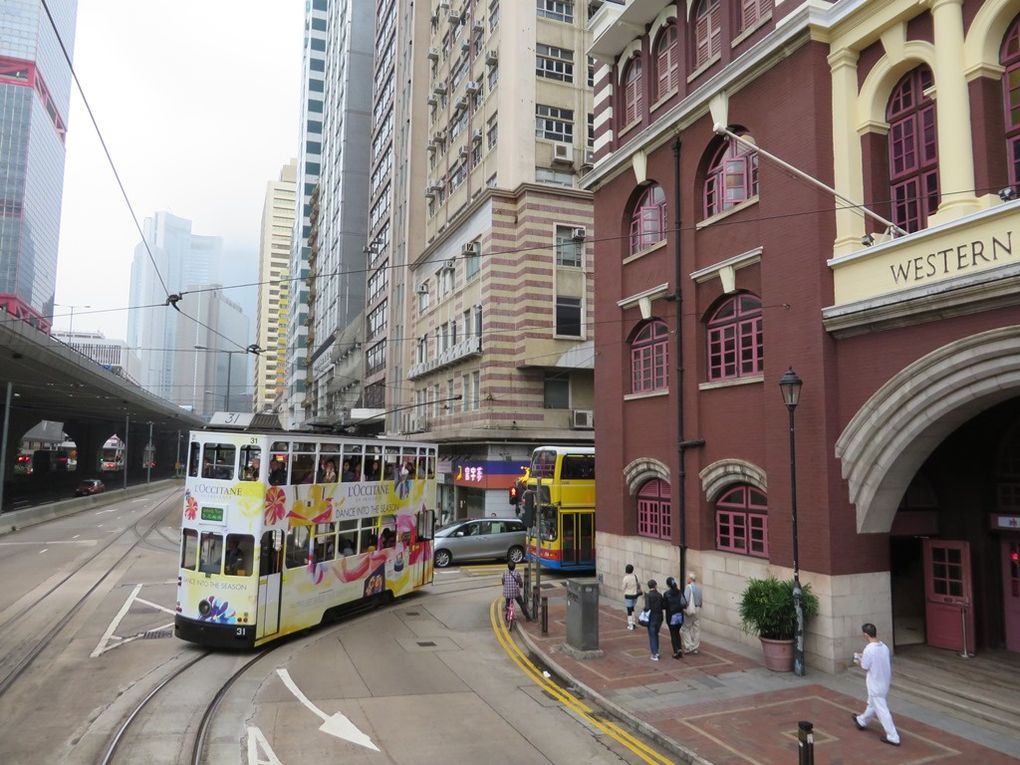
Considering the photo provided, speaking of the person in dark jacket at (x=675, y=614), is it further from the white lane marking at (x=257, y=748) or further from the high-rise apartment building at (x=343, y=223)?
the high-rise apartment building at (x=343, y=223)

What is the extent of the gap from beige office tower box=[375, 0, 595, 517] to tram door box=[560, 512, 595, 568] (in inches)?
321

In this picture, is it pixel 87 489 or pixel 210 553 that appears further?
pixel 87 489

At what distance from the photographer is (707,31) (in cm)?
1784

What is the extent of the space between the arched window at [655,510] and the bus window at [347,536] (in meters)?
7.69

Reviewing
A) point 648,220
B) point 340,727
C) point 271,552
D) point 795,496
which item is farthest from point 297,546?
point 648,220

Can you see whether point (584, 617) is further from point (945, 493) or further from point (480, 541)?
point (480, 541)

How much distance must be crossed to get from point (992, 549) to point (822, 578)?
3.29 meters

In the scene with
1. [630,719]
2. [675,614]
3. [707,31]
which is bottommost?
[630,719]

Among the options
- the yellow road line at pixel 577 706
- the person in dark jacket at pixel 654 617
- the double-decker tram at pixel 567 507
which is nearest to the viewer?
the yellow road line at pixel 577 706

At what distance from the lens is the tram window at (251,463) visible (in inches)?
556

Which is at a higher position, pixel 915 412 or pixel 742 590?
pixel 915 412

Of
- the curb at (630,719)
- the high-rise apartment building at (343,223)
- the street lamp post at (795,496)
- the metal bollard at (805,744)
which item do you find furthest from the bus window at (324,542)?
the high-rise apartment building at (343,223)

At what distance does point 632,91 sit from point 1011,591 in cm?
1563

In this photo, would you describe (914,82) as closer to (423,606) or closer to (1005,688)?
Answer: (1005,688)
